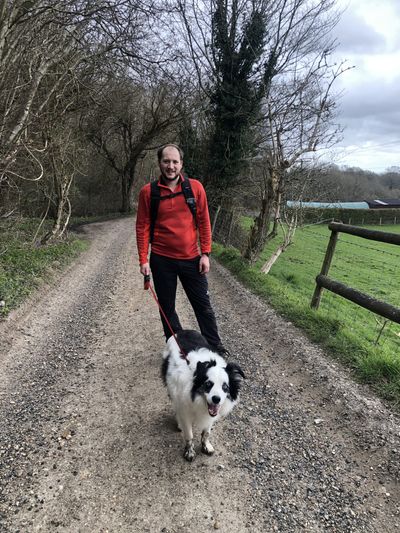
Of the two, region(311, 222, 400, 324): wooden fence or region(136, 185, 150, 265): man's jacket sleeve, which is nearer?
region(136, 185, 150, 265): man's jacket sleeve

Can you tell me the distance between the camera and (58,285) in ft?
A: 25.9

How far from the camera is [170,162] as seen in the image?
12.1ft

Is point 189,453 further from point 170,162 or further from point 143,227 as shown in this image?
point 170,162

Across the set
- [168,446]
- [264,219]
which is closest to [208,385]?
[168,446]

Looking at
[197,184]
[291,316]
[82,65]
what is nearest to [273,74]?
[82,65]

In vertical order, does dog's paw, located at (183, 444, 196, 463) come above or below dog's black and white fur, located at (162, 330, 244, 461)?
below

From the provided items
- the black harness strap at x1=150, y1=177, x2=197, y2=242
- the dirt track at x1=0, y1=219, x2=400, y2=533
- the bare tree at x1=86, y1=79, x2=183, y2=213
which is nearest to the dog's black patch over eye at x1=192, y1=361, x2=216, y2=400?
the dirt track at x1=0, y1=219, x2=400, y2=533

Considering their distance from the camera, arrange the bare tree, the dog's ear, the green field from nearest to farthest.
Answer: the dog's ear, the green field, the bare tree

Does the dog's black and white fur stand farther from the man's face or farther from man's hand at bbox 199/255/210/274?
the man's face

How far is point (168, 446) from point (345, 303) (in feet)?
27.5

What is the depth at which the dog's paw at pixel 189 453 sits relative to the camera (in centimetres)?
313

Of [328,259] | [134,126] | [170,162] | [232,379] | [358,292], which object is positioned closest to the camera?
[232,379]

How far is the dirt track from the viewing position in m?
2.64

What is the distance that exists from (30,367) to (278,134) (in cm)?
843
